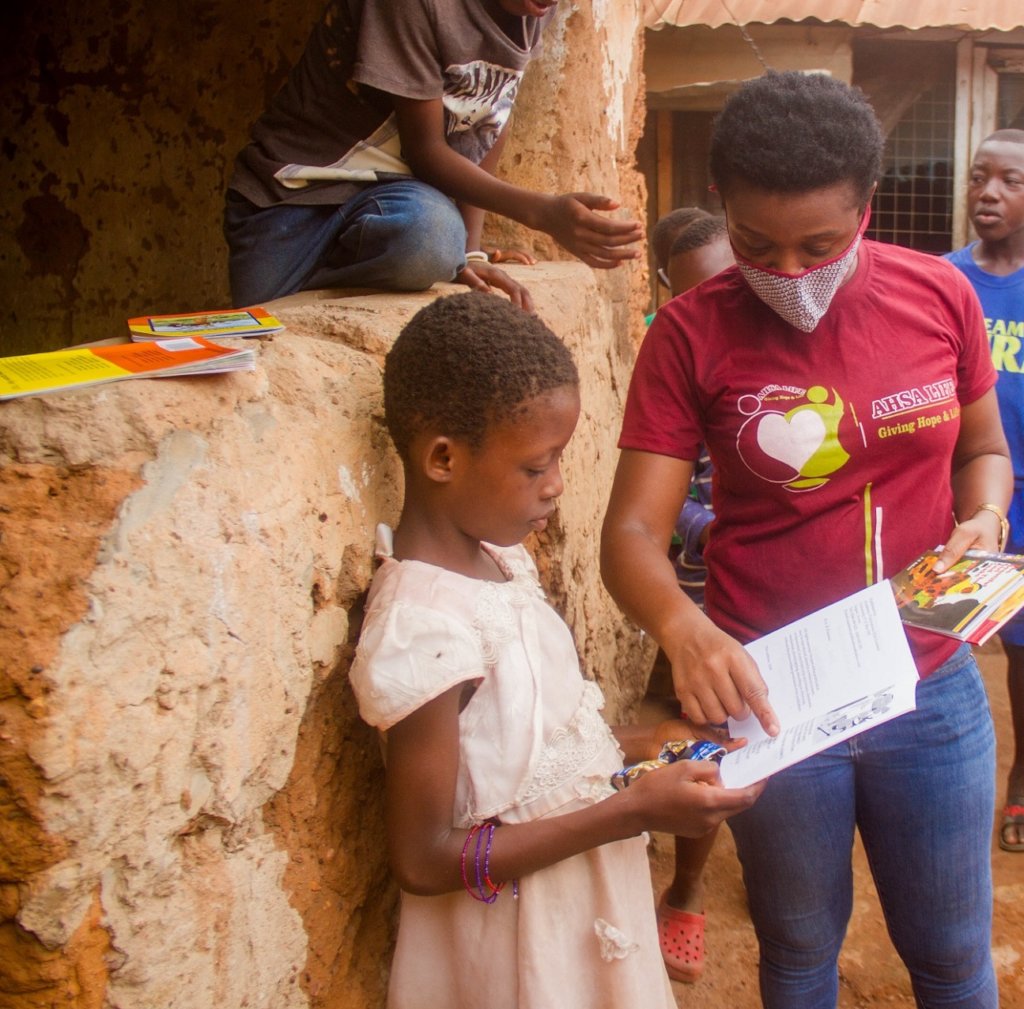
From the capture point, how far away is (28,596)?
1052 millimetres

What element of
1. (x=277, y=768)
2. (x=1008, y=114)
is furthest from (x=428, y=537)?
(x=1008, y=114)

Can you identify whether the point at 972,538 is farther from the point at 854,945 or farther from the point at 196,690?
the point at 854,945

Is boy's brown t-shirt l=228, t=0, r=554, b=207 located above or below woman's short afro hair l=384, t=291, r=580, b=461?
above

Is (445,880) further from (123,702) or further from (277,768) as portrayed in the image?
(123,702)

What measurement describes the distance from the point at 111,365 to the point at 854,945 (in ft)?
8.30

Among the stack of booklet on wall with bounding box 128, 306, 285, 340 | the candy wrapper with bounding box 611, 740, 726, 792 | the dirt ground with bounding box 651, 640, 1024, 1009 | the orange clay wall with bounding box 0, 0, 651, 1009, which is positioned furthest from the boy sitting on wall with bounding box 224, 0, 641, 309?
the dirt ground with bounding box 651, 640, 1024, 1009

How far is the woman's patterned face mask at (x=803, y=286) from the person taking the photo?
1.62m

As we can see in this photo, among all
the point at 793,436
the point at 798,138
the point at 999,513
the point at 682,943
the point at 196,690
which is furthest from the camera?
the point at 682,943

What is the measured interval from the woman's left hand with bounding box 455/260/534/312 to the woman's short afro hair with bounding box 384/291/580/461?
2.63 ft

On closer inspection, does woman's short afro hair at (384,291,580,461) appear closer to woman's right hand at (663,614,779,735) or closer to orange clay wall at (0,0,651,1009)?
orange clay wall at (0,0,651,1009)

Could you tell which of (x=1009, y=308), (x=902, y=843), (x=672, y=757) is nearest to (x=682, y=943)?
(x=902, y=843)

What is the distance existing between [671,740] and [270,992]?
2.25 feet

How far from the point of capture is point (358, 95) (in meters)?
2.38

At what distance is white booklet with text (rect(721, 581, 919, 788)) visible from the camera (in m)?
1.41
